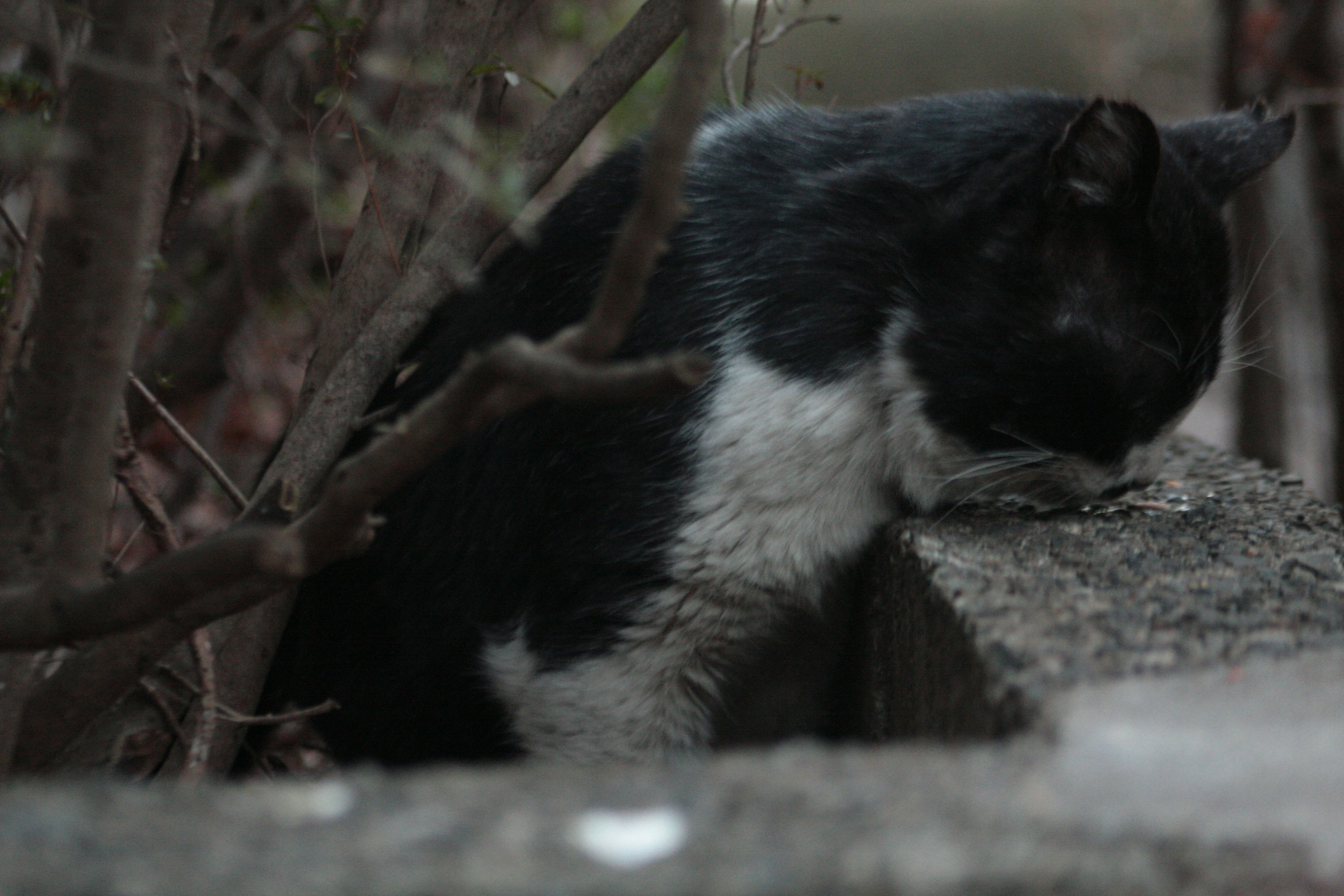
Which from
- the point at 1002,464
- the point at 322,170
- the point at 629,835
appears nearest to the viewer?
the point at 629,835

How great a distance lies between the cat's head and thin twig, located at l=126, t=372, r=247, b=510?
0.89m

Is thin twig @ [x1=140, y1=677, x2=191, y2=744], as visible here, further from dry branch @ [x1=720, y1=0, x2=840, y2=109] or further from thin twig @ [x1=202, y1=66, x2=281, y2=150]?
dry branch @ [x1=720, y1=0, x2=840, y2=109]

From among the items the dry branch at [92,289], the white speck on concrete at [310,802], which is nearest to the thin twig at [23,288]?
the dry branch at [92,289]

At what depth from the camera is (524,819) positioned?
810 mm

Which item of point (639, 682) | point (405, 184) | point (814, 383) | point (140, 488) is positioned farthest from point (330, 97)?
point (639, 682)

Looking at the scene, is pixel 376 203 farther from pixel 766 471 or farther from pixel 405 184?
pixel 766 471

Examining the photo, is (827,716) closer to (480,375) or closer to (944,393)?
(944,393)

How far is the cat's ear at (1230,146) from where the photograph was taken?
5.64 feet

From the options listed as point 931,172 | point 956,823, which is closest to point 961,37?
point 931,172

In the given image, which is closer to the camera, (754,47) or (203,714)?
(203,714)

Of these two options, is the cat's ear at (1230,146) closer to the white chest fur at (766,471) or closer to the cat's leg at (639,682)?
the white chest fur at (766,471)

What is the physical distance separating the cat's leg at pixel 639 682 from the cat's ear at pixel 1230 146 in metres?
0.83

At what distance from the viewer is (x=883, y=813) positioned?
0.81 meters

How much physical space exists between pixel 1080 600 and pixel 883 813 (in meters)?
0.53
